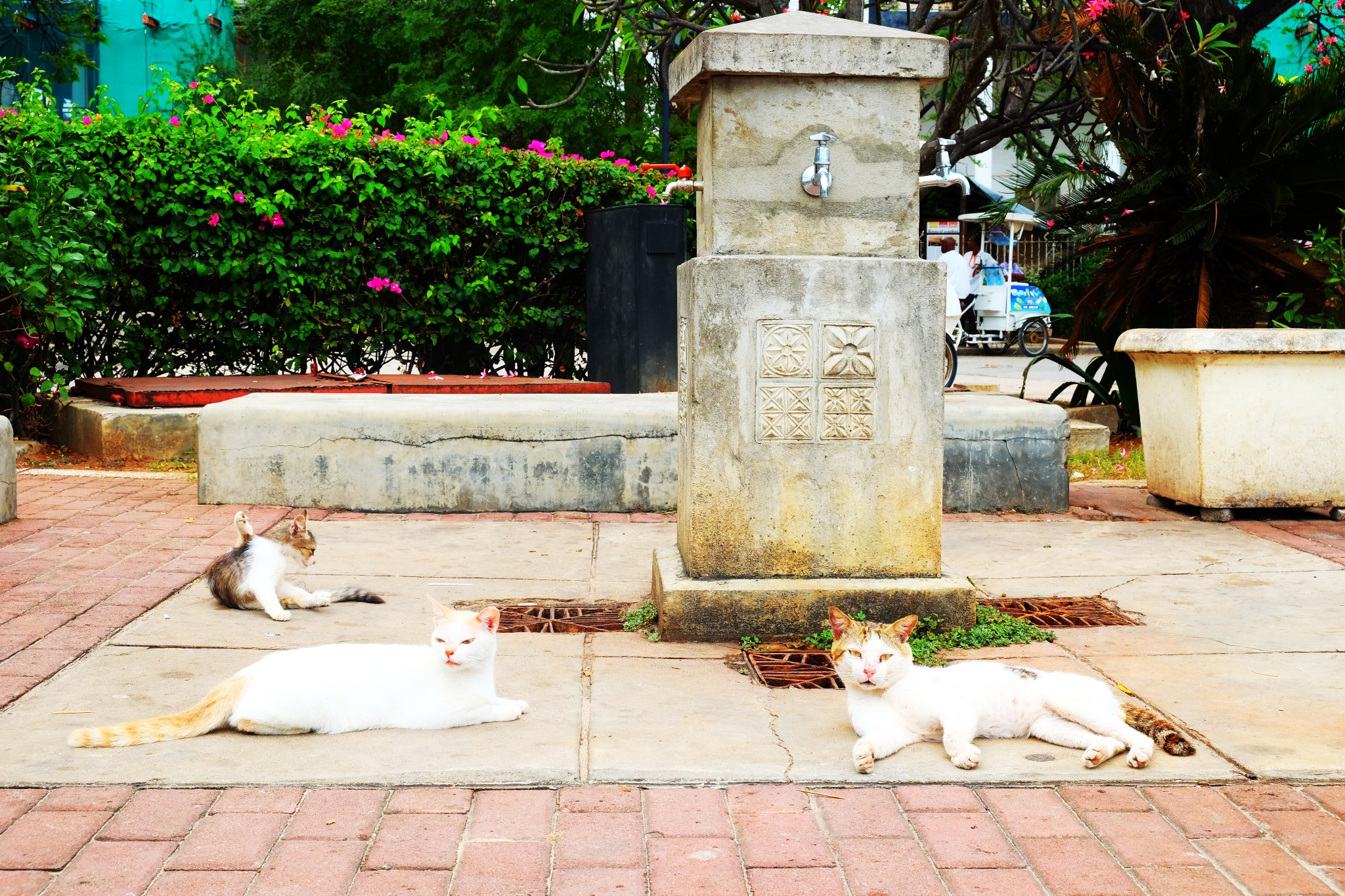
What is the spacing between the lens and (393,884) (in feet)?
8.74

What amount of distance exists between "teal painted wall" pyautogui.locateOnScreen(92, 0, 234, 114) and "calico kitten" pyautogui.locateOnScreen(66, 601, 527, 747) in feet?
83.9

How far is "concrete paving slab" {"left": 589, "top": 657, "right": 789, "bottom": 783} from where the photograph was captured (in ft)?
10.9

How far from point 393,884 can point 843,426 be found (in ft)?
8.50

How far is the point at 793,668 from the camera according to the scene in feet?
14.4

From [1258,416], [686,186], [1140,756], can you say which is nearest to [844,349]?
[686,186]

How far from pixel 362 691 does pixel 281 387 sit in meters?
5.66

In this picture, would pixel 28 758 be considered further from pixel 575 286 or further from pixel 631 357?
pixel 575 286

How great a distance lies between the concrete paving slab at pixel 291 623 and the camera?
4.50 m

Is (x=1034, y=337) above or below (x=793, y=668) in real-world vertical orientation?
above

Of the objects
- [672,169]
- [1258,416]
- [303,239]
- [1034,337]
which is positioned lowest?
[1258,416]

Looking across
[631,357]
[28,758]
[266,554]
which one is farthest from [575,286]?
[28,758]

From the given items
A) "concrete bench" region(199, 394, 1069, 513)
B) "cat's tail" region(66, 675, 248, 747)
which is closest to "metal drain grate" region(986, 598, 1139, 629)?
"concrete bench" region(199, 394, 1069, 513)

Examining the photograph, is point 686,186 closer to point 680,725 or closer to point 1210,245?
point 680,725

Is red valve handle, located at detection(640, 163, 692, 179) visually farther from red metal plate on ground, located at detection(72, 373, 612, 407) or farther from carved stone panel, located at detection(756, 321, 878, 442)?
carved stone panel, located at detection(756, 321, 878, 442)
